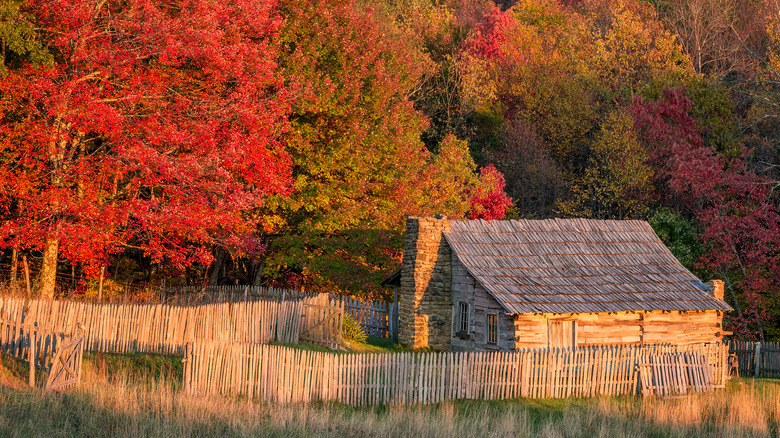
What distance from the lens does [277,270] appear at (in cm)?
3244

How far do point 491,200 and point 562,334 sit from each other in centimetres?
1633

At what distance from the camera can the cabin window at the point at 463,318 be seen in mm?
24703

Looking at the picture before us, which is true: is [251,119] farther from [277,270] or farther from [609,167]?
[609,167]

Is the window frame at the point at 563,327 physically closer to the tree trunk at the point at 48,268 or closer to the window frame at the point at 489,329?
the window frame at the point at 489,329

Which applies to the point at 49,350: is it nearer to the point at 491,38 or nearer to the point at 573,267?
the point at 573,267

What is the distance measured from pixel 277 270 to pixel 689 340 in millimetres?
15903

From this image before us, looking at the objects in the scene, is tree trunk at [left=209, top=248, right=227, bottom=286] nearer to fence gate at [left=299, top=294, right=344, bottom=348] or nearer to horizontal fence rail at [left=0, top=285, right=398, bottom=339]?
horizontal fence rail at [left=0, top=285, right=398, bottom=339]

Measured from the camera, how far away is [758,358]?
29.2 meters

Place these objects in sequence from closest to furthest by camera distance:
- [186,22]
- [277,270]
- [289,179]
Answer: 1. [186,22]
2. [289,179]
3. [277,270]

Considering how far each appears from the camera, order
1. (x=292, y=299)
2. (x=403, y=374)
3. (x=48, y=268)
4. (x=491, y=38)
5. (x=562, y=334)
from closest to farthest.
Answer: (x=403, y=374)
(x=562, y=334)
(x=48, y=268)
(x=292, y=299)
(x=491, y=38)

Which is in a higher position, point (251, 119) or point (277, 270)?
point (251, 119)

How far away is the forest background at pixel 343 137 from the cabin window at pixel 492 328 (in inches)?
306

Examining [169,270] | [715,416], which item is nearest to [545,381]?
[715,416]

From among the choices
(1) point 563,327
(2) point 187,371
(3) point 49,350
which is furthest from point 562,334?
(3) point 49,350
